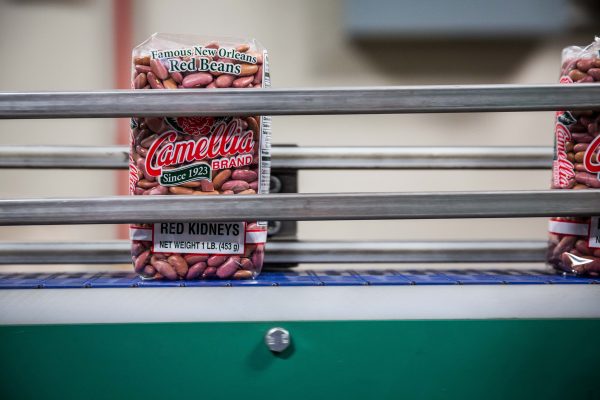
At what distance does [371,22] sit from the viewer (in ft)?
5.64

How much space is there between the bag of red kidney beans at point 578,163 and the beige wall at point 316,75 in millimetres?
982

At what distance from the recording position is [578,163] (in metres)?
0.66

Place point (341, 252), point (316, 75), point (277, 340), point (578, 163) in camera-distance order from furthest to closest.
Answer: point (316, 75)
point (341, 252)
point (578, 163)
point (277, 340)

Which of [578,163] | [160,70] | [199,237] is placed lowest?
[199,237]

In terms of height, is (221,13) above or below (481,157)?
above

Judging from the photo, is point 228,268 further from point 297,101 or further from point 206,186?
point 297,101

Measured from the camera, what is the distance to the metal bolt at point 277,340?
1.84ft

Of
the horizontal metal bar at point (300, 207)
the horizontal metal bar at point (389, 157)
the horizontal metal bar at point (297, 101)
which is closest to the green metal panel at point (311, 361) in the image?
the horizontal metal bar at point (300, 207)

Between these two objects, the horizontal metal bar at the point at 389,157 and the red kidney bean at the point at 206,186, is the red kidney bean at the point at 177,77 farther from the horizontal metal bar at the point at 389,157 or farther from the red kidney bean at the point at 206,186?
the horizontal metal bar at the point at 389,157

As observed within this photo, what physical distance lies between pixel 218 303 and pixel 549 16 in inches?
67.4

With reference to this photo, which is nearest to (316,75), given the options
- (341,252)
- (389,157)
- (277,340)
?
(389,157)

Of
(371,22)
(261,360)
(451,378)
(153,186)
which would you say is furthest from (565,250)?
(371,22)

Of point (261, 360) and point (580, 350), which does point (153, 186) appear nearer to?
point (261, 360)

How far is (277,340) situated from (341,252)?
13.3 inches
